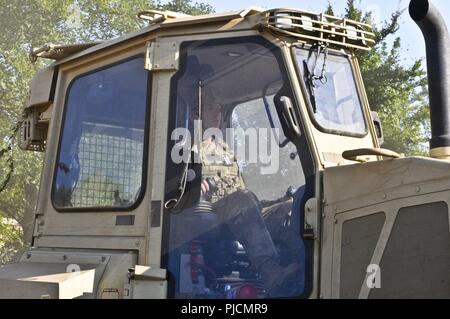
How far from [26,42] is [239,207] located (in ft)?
50.3

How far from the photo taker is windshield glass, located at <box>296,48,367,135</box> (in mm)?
3721

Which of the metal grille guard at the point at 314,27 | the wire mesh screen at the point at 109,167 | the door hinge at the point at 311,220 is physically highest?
the metal grille guard at the point at 314,27

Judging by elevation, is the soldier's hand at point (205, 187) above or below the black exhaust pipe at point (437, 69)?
below

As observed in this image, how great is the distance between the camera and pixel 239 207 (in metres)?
3.69

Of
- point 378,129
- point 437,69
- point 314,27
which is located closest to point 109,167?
point 314,27

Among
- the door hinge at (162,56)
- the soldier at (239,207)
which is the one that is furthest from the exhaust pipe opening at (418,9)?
the door hinge at (162,56)

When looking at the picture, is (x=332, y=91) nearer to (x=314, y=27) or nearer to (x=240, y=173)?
(x=314, y=27)

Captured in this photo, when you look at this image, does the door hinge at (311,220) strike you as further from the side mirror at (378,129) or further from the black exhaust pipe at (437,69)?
the side mirror at (378,129)

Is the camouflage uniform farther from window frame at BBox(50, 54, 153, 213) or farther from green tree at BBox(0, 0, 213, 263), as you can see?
green tree at BBox(0, 0, 213, 263)

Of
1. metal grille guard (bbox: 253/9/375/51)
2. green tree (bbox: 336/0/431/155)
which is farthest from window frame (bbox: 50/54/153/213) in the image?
green tree (bbox: 336/0/431/155)

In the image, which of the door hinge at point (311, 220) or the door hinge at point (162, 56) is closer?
the door hinge at point (311, 220)

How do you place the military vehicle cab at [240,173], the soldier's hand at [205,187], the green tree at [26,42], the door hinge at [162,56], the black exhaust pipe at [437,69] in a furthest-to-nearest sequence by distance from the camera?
1. the green tree at [26,42]
2. the door hinge at [162,56]
3. the soldier's hand at [205,187]
4. the black exhaust pipe at [437,69]
5. the military vehicle cab at [240,173]

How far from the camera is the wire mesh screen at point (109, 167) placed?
396 centimetres
